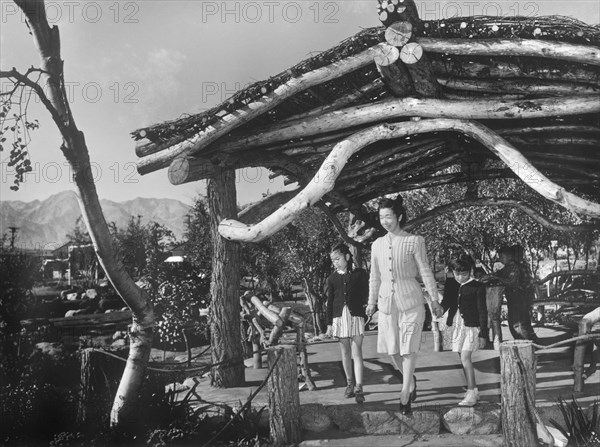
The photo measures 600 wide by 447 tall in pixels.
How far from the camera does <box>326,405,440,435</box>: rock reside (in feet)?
16.8

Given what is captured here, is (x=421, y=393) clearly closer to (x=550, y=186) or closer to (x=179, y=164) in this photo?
(x=550, y=186)

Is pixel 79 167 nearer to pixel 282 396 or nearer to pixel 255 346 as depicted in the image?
pixel 282 396

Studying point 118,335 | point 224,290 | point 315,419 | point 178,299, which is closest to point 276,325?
point 224,290

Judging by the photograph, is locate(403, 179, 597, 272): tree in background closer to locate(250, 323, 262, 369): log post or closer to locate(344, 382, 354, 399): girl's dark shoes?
locate(250, 323, 262, 369): log post

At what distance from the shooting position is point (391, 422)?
17.0 ft

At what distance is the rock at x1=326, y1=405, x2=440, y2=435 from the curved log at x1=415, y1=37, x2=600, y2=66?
3392mm

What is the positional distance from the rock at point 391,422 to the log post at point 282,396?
60cm

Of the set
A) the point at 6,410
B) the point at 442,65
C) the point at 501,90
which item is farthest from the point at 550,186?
the point at 6,410

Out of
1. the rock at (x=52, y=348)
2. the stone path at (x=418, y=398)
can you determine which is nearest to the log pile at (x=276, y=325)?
the stone path at (x=418, y=398)

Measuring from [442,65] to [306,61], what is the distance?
139cm

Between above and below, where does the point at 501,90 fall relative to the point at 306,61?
below

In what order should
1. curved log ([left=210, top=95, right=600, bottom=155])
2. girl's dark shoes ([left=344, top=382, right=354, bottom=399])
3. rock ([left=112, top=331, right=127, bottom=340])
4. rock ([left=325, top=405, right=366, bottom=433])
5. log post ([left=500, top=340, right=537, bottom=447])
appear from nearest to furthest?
log post ([left=500, top=340, right=537, bottom=447])
rock ([left=325, top=405, right=366, bottom=433])
curved log ([left=210, top=95, right=600, bottom=155])
girl's dark shoes ([left=344, top=382, right=354, bottom=399])
rock ([left=112, top=331, right=127, bottom=340])

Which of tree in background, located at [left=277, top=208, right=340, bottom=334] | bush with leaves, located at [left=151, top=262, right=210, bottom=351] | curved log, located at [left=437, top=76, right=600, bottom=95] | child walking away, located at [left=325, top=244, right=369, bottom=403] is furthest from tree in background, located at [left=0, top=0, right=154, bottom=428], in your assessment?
tree in background, located at [left=277, top=208, right=340, bottom=334]

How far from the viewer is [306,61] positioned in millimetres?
5707
